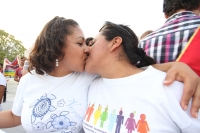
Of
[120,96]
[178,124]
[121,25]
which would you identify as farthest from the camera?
[121,25]

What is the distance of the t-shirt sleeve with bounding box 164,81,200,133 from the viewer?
926 millimetres

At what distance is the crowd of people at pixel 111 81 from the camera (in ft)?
3.19

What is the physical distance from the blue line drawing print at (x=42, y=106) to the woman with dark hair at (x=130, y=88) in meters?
0.28

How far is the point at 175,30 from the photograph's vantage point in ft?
4.12

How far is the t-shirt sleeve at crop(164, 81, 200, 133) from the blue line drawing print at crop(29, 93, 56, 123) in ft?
2.52

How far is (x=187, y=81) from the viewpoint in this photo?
95 cm

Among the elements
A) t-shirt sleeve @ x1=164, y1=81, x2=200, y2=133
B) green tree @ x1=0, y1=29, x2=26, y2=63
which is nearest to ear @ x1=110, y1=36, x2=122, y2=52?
t-shirt sleeve @ x1=164, y1=81, x2=200, y2=133

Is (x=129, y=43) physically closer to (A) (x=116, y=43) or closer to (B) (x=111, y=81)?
(A) (x=116, y=43)

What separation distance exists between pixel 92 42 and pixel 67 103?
1.56 ft

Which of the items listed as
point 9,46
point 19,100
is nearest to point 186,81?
point 19,100

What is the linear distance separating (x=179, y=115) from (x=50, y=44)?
3.28 feet

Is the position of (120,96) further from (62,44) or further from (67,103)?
(62,44)

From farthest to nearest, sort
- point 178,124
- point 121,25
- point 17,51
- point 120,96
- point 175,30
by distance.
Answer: point 17,51 < point 121,25 < point 175,30 < point 120,96 < point 178,124

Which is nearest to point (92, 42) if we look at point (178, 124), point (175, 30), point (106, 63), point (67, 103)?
point (106, 63)
